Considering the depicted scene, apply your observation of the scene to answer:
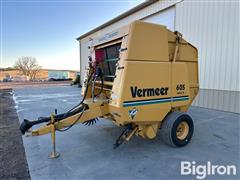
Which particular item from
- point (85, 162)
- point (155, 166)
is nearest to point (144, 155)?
point (155, 166)

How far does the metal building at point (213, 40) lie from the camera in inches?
255

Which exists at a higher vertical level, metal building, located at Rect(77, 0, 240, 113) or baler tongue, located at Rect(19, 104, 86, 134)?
metal building, located at Rect(77, 0, 240, 113)

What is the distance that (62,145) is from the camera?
370cm

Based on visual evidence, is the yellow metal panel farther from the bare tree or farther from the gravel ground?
the bare tree

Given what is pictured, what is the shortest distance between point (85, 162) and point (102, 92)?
1.59 meters

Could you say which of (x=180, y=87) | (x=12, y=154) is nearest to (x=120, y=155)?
(x=180, y=87)

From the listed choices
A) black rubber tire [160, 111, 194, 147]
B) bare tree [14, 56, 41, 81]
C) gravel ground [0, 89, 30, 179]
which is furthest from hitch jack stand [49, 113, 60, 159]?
bare tree [14, 56, 41, 81]

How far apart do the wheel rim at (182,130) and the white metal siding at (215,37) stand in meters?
3.93

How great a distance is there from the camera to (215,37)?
23.0 ft

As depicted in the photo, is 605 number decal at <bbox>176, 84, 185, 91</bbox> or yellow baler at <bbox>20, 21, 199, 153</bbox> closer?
yellow baler at <bbox>20, 21, 199, 153</bbox>

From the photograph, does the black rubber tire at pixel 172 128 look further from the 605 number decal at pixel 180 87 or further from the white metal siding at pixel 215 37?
the white metal siding at pixel 215 37

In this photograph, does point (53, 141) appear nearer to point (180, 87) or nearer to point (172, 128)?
point (172, 128)

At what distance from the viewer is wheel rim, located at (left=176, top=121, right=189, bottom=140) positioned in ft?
11.9

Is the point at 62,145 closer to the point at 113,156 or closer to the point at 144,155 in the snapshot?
the point at 113,156
